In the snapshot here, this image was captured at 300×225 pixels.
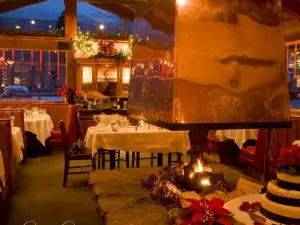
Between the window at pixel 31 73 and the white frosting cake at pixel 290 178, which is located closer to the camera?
the white frosting cake at pixel 290 178

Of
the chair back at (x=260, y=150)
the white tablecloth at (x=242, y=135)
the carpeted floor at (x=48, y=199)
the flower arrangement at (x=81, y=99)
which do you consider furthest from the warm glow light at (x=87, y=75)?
the chair back at (x=260, y=150)

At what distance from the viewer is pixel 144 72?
283 centimetres

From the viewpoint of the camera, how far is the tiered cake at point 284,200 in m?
1.91

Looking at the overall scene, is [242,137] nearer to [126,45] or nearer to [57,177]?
[57,177]

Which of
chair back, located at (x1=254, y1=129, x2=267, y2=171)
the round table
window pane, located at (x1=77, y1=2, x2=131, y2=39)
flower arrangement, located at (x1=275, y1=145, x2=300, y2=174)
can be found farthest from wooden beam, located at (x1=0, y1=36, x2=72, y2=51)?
flower arrangement, located at (x1=275, y1=145, x2=300, y2=174)

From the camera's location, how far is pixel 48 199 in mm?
4980

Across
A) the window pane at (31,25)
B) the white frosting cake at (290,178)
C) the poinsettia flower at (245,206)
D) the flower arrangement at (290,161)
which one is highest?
the window pane at (31,25)

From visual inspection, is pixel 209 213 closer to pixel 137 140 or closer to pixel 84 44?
pixel 137 140

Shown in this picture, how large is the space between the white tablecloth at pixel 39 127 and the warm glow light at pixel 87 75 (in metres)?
2.40

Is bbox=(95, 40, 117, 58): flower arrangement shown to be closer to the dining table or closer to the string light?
the string light

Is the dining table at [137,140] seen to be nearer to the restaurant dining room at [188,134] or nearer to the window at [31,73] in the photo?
the restaurant dining room at [188,134]

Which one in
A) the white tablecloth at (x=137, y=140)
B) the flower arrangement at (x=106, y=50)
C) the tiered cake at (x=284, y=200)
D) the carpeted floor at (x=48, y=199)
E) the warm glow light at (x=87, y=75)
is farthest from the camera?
the warm glow light at (x=87, y=75)

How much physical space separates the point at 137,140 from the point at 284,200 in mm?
3640

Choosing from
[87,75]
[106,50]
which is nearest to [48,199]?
A: [87,75]
